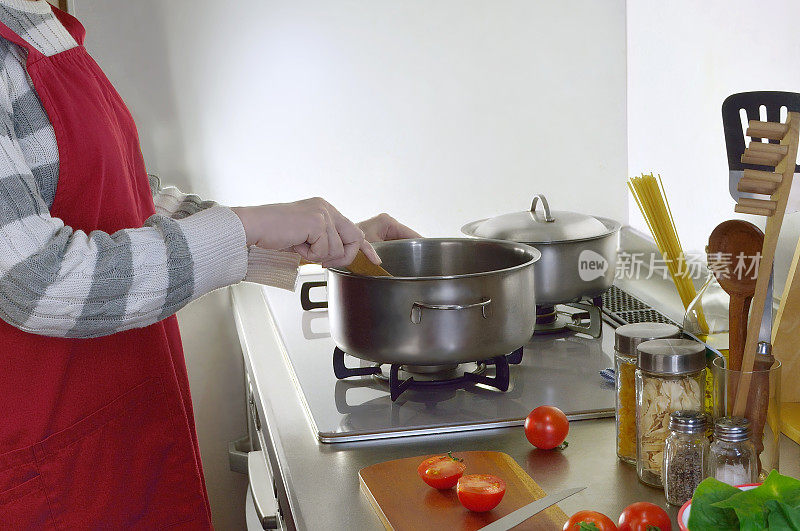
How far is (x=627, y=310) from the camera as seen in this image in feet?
4.67

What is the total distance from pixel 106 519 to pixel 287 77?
3.50ft

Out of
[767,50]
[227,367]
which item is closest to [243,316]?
[227,367]

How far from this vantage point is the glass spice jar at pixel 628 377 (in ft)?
2.77

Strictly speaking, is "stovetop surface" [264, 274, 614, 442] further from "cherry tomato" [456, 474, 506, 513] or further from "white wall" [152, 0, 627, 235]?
"white wall" [152, 0, 627, 235]

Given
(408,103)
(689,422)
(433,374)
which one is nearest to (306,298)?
(433,374)

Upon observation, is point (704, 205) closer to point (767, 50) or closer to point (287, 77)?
point (767, 50)

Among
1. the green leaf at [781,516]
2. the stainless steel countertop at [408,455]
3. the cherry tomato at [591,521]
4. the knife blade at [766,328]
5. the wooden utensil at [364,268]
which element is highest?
the wooden utensil at [364,268]

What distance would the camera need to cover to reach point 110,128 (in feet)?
3.21

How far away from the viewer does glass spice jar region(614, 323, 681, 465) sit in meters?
0.85

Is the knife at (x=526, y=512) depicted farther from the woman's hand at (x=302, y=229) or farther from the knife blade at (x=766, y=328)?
the woman's hand at (x=302, y=229)

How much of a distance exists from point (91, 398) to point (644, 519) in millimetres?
613

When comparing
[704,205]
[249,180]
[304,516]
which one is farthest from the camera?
[249,180]

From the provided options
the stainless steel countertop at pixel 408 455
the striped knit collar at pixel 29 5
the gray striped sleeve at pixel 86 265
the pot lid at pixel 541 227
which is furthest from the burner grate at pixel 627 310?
the striped knit collar at pixel 29 5

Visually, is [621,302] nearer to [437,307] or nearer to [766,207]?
[437,307]
